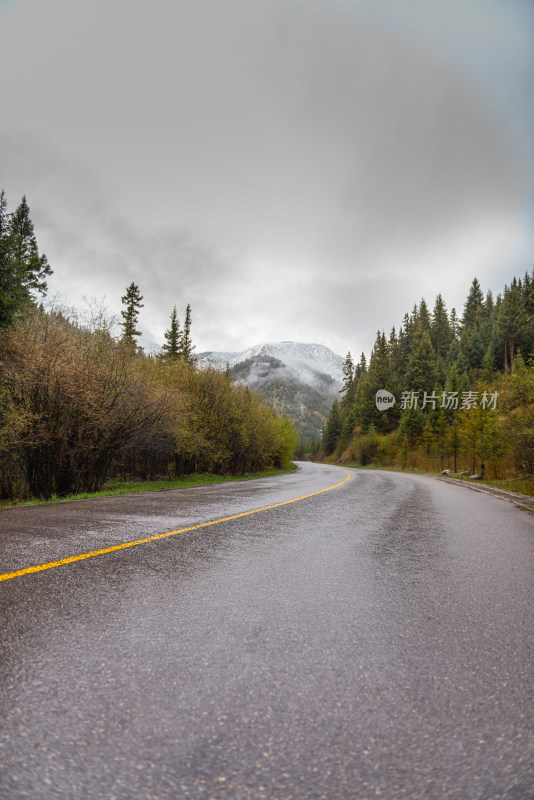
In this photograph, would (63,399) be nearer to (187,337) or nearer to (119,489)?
(119,489)

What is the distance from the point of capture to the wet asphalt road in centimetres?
135

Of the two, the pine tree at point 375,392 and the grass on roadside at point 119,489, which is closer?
the grass on roadside at point 119,489

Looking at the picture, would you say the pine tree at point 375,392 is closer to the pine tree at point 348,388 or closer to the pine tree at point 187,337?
the pine tree at point 348,388

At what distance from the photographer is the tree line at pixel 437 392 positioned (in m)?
31.3

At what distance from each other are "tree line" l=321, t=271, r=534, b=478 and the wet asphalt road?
66.7 ft

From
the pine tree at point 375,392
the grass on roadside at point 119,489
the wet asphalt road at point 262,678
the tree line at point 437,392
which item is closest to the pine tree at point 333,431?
the tree line at point 437,392

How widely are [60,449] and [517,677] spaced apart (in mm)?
12908

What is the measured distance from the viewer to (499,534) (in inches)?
254

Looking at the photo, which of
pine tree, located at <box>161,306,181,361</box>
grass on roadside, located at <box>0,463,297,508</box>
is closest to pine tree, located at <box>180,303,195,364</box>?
pine tree, located at <box>161,306,181,361</box>

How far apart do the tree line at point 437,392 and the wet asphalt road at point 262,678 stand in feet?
66.7

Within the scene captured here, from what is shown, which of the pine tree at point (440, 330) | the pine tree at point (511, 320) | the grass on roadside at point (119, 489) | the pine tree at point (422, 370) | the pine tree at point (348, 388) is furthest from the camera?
the pine tree at point (348, 388)

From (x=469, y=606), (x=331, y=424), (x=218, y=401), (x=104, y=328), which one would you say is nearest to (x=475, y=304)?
(x=331, y=424)

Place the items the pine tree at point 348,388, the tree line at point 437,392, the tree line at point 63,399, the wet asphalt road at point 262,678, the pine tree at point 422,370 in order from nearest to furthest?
the wet asphalt road at point 262,678 < the tree line at point 63,399 < the tree line at point 437,392 < the pine tree at point 422,370 < the pine tree at point 348,388

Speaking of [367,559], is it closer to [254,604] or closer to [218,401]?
[254,604]
